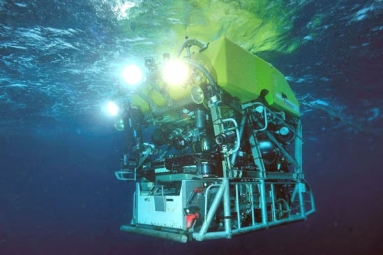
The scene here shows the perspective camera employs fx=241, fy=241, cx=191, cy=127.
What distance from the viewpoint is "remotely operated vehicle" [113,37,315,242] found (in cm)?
500

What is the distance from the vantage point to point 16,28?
819cm

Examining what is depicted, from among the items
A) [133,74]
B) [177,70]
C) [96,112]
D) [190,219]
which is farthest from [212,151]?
[96,112]

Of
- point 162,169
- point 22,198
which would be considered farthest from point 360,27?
point 22,198

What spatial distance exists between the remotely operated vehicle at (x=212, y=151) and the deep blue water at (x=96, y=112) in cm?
275

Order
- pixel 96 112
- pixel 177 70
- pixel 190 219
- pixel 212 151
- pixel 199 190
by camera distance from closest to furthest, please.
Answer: pixel 190 219 < pixel 199 190 < pixel 177 70 < pixel 212 151 < pixel 96 112

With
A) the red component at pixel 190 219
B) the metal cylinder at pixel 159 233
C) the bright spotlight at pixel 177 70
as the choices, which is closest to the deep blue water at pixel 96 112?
the bright spotlight at pixel 177 70

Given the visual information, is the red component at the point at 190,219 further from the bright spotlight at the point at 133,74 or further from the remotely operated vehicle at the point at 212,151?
the bright spotlight at the point at 133,74

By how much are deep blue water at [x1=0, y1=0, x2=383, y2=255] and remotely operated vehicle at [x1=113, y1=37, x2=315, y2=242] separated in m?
2.75

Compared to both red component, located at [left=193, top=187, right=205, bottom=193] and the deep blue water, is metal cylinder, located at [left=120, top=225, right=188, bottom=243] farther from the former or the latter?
the deep blue water

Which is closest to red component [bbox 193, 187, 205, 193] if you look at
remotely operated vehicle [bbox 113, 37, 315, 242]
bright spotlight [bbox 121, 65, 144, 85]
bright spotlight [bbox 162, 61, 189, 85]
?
remotely operated vehicle [bbox 113, 37, 315, 242]

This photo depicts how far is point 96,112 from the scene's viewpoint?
1817 cm

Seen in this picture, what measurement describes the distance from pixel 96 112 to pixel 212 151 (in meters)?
14.7

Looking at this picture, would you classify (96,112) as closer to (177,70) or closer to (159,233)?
(177,70)

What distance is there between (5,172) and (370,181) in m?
93.1
